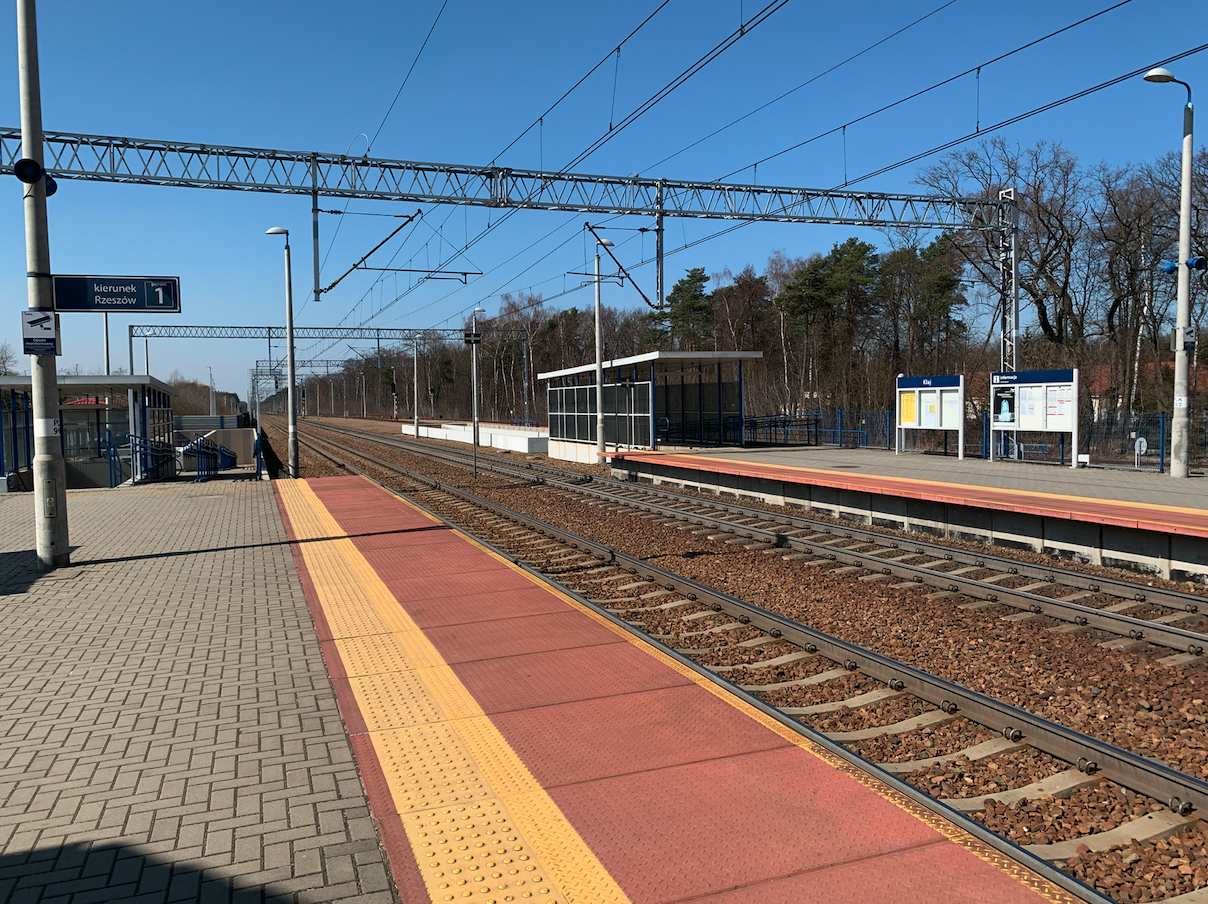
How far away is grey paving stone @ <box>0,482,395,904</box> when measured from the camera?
363cm

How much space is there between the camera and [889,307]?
2025 inches

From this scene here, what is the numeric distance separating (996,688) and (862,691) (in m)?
0.99

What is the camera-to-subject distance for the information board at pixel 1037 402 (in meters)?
18.5

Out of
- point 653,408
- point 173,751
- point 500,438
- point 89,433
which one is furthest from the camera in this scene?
point 500,438

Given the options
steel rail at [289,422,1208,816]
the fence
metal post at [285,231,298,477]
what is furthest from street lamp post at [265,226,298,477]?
steel rail at [289,422,1208,816]

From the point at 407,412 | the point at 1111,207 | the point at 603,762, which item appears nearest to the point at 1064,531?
the point at 603,762

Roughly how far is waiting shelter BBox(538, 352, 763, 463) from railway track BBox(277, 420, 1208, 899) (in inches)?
696

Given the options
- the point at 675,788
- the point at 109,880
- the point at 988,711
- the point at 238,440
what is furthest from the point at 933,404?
the point at 238,440

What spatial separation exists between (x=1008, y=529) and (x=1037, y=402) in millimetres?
7823

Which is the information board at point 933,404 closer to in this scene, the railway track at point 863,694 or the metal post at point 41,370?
the railway track at point 863,694

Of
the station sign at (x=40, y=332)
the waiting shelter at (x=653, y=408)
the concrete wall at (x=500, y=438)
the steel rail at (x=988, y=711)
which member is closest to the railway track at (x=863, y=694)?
the steel rail at (x=988, y=711)

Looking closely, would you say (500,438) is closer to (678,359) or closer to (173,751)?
(678,359)

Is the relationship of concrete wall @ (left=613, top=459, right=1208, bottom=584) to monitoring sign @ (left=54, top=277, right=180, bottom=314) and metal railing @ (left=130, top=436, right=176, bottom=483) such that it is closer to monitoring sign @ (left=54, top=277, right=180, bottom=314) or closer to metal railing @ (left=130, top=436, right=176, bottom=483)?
monitoring sign @ (left=54, top=277, right=180, bottom=314)

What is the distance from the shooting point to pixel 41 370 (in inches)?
431
